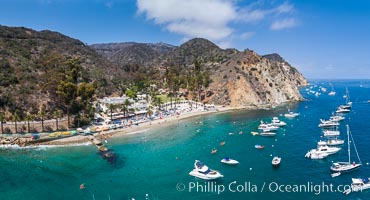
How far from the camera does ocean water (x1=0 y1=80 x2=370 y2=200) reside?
47.6 meters

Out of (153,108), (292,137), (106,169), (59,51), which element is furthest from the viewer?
(59,51)

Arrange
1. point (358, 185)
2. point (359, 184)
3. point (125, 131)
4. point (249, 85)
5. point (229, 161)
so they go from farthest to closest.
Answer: point (249, 85)
point (125, 131)
point (229, 161)
point (359, 184)
point (358, 185)

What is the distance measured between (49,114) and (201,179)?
60.3 m

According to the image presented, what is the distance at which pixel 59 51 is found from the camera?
166000mm

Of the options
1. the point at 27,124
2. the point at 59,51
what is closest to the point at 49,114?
the point at 27,124

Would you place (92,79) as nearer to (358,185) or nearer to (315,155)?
(315,155)

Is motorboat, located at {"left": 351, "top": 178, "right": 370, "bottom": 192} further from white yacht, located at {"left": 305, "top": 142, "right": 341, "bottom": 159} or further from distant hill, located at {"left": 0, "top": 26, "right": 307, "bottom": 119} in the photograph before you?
distant hill, located at {"left": 0, "top": 26, "right": 307, "bottom": 119}

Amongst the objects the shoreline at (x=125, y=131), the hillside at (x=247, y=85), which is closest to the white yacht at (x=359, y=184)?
the shoreline at (x=125, y=131)

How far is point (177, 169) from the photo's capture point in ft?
190

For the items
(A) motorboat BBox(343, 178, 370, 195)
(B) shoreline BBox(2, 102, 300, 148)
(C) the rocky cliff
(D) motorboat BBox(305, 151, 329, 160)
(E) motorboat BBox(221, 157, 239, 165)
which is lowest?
(A) motorboat BBox(343, 178, 370, 195)

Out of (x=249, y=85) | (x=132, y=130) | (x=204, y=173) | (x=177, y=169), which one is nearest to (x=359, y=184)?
(x=204, y=173)

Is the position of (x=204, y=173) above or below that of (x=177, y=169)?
above

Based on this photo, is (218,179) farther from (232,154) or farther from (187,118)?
(187,118)

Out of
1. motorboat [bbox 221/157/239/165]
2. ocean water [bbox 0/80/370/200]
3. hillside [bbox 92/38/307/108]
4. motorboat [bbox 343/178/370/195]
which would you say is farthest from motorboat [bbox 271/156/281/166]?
hillside [bbox 92/38/307/108]
